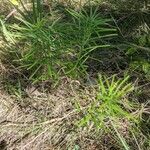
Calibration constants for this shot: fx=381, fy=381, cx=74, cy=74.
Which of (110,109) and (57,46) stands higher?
(57,46)

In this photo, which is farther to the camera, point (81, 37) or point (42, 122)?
point (81, 37)

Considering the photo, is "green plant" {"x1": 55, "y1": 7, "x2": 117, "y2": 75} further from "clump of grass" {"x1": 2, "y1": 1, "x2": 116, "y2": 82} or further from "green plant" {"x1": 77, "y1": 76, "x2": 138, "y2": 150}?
"green plant" {"x1": 77, "y1": 76, "x2": 138, "y2": 150}

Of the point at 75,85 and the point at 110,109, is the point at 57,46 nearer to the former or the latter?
the point at 75,85

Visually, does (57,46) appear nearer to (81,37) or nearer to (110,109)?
(81,37)

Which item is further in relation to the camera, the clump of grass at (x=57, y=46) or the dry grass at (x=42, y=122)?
the clump of grass at (x=57, y=46)

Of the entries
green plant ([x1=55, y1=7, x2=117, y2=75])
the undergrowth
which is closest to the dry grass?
the undergrowth

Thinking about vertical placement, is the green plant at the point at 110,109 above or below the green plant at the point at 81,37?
below

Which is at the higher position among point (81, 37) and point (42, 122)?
point (81, 37)

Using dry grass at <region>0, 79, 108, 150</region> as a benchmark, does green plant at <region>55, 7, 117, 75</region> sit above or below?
above

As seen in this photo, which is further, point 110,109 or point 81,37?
point 81,37

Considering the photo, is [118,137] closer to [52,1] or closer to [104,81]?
[104,81]

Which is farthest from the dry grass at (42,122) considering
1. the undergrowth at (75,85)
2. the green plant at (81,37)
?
the green plant at (81,37)

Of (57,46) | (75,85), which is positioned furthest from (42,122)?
(57,46)

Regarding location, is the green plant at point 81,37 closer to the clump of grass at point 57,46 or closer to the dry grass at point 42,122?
the clump of grass at point 57,46
